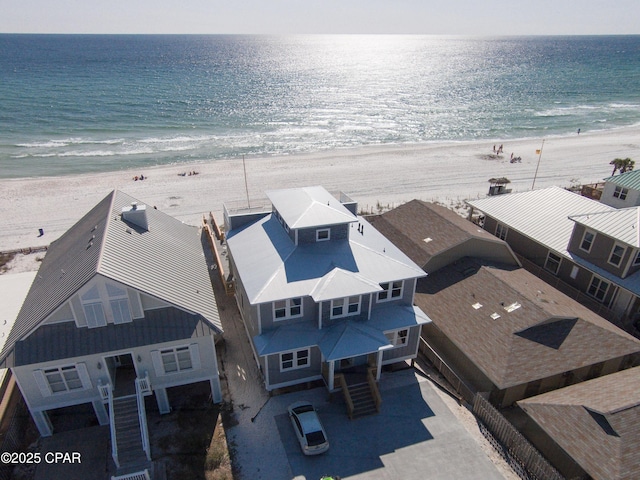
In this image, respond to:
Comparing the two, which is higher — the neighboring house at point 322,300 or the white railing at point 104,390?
the neighboring house at point 322,300

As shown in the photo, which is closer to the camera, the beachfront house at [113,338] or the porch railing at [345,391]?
the beachfront house at [113,338]

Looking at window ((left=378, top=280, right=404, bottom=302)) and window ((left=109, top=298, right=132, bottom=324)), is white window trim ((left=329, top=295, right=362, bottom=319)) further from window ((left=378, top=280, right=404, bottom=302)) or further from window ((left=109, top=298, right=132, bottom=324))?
window ((left=109, top=298, right=132, bottom=324))

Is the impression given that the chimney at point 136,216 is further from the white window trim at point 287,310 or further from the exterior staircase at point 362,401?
the exterior staircase at point 362,401

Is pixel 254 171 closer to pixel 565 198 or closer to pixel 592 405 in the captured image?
pixel 565 198

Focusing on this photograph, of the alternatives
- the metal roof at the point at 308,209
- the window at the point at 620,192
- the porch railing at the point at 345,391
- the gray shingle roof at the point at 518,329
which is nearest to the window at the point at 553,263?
the gray shingle roof at the point at 518,329

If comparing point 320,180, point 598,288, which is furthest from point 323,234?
point 320,180

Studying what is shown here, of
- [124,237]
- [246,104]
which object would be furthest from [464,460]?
[246,104]

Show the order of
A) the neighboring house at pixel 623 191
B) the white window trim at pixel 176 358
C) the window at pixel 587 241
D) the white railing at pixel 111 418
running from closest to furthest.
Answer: the white railing at pixel 111 418 → the white window trim at pixel 176 358 → the window at pixel 587 241 → the neighboring house at pixel 623 191

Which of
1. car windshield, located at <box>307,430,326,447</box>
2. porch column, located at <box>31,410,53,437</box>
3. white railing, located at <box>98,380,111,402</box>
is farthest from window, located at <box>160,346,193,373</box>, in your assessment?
car windshield, located at <box>307,430,326,447</box>
